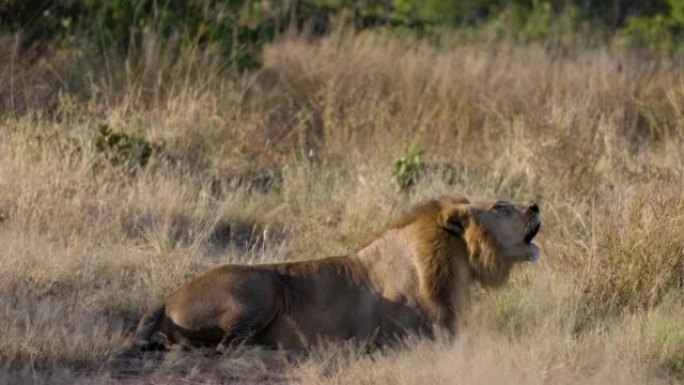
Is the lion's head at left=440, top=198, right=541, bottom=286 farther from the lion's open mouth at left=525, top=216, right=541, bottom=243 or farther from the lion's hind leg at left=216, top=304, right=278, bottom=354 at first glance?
the lion's hind leg at left=216, top=304, right=278, bottom=354

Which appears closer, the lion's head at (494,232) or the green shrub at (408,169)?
the lion's head at (494,232)

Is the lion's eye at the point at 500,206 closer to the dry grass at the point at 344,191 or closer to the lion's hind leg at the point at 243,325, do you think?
the dry grass at the point at 344,191

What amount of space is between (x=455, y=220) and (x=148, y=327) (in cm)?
176

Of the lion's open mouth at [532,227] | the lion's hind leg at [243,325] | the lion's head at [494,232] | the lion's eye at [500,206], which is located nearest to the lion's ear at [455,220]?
the lion's head at [494,232]

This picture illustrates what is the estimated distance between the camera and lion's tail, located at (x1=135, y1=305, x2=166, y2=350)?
797cm

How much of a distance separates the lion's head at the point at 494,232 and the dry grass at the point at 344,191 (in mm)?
292

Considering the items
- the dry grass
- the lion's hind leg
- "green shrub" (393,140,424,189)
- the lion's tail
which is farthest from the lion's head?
"green shrub" (393,140,424,189)

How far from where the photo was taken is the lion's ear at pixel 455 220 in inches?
332

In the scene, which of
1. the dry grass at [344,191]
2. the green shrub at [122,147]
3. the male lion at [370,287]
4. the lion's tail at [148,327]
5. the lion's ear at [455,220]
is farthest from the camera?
the green shrub at [122,147]

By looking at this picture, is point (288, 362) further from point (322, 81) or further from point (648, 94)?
point (648, 94)

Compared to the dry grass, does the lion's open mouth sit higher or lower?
higher

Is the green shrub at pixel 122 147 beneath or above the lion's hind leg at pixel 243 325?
beneath

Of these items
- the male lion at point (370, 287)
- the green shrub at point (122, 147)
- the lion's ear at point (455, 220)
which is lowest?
the green shrub at point (122, 147)

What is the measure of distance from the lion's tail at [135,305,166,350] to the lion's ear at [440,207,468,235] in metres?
1.58
